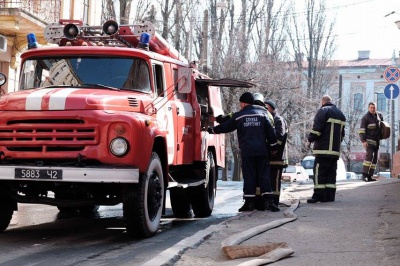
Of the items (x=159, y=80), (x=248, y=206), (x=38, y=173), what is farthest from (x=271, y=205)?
(x=38, y=173)

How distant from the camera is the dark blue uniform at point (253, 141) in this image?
11.5 m

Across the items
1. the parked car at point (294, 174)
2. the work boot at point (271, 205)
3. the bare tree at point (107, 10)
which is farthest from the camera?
the parked car at point (294, 174)

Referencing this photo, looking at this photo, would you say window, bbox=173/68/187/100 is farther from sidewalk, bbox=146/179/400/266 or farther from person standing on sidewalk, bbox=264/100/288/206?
person standing on sidewalk, bbox=264/100/288/206

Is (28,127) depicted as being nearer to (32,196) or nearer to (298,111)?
(32,196)

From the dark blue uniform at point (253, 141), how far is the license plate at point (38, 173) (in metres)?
3.74

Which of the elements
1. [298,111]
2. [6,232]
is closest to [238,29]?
[298,111]

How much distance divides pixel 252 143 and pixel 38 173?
13.2 feet

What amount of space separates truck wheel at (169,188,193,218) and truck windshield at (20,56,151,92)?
9.05 ft

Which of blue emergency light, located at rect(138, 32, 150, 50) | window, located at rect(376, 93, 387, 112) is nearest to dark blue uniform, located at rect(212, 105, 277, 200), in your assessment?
blue emergency light, located at rect(138, 32, 150, 50)

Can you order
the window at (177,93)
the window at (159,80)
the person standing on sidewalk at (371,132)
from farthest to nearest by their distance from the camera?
the person standing on sidewalk at (371,132)
the window at (177,93)
the window at (159,80)

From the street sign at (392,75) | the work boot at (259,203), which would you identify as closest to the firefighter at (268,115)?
the work boot at (259,203)

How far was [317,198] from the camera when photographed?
1321 cm

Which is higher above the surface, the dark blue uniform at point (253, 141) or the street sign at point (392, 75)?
the street sign at point (392, 75)

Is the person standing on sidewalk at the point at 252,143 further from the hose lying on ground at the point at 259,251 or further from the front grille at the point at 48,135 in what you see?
the hose lying on ground at the point at 259,251
